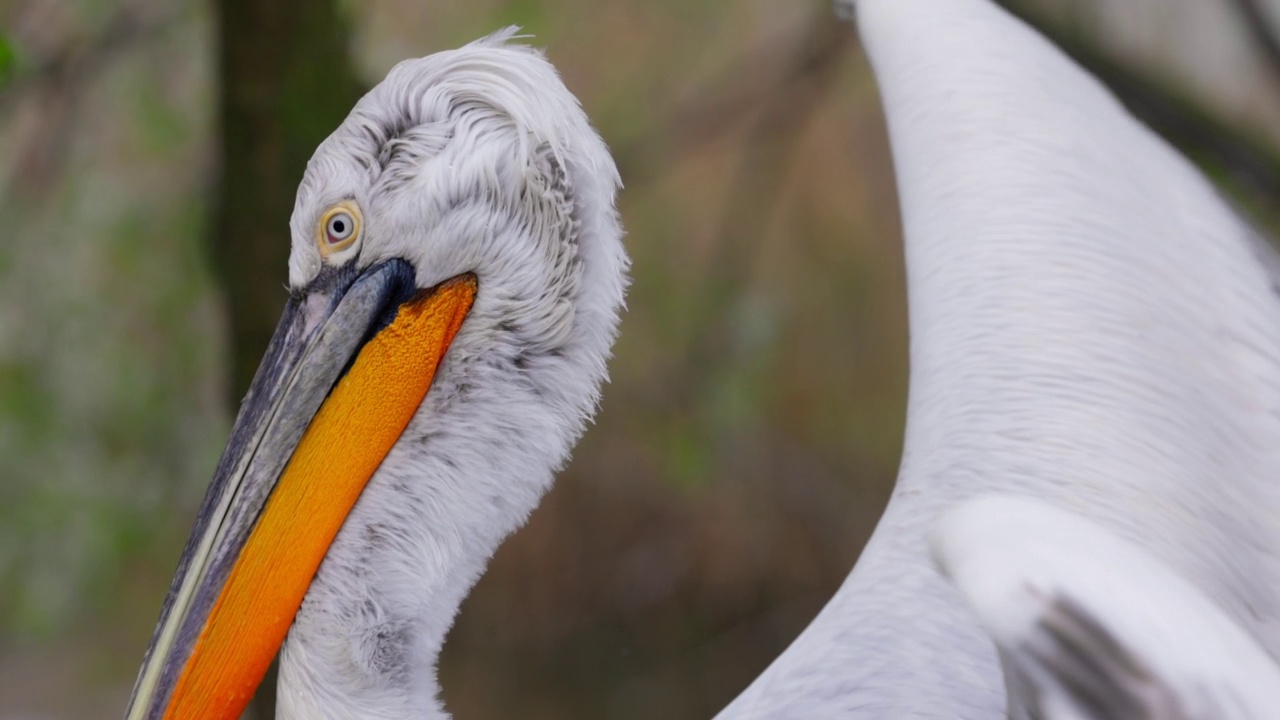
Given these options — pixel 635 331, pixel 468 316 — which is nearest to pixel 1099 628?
pixel 468 316

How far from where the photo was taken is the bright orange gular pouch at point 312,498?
1.04 m

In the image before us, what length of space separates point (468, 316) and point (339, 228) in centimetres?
15

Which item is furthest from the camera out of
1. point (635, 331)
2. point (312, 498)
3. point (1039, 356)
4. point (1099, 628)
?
point (635, 331)

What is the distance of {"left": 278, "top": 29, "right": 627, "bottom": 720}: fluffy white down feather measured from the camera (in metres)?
1.04

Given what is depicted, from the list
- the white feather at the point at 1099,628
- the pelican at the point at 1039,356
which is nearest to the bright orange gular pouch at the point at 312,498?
the pelican at the point at 1039,356

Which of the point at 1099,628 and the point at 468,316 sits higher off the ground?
the point at 468,316

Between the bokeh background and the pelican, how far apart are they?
764mm

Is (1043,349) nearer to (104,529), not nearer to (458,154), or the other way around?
(458,154)

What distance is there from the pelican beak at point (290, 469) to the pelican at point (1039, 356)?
452mm

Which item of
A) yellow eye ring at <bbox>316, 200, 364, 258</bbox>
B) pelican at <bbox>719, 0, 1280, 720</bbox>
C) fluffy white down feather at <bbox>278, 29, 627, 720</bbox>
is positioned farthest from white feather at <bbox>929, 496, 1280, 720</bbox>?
yellow eye ring at <bbox>316, 200, 364, 258</bbox>

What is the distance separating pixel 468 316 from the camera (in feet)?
3.66

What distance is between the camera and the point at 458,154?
1069 mm

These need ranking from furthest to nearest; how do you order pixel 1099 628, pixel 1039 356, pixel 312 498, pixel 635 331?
pixel 635 331 → pixel 1039 356 → pixel 312 498 → pixel 1099 628

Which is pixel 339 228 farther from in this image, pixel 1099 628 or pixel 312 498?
pixel 1099 628
